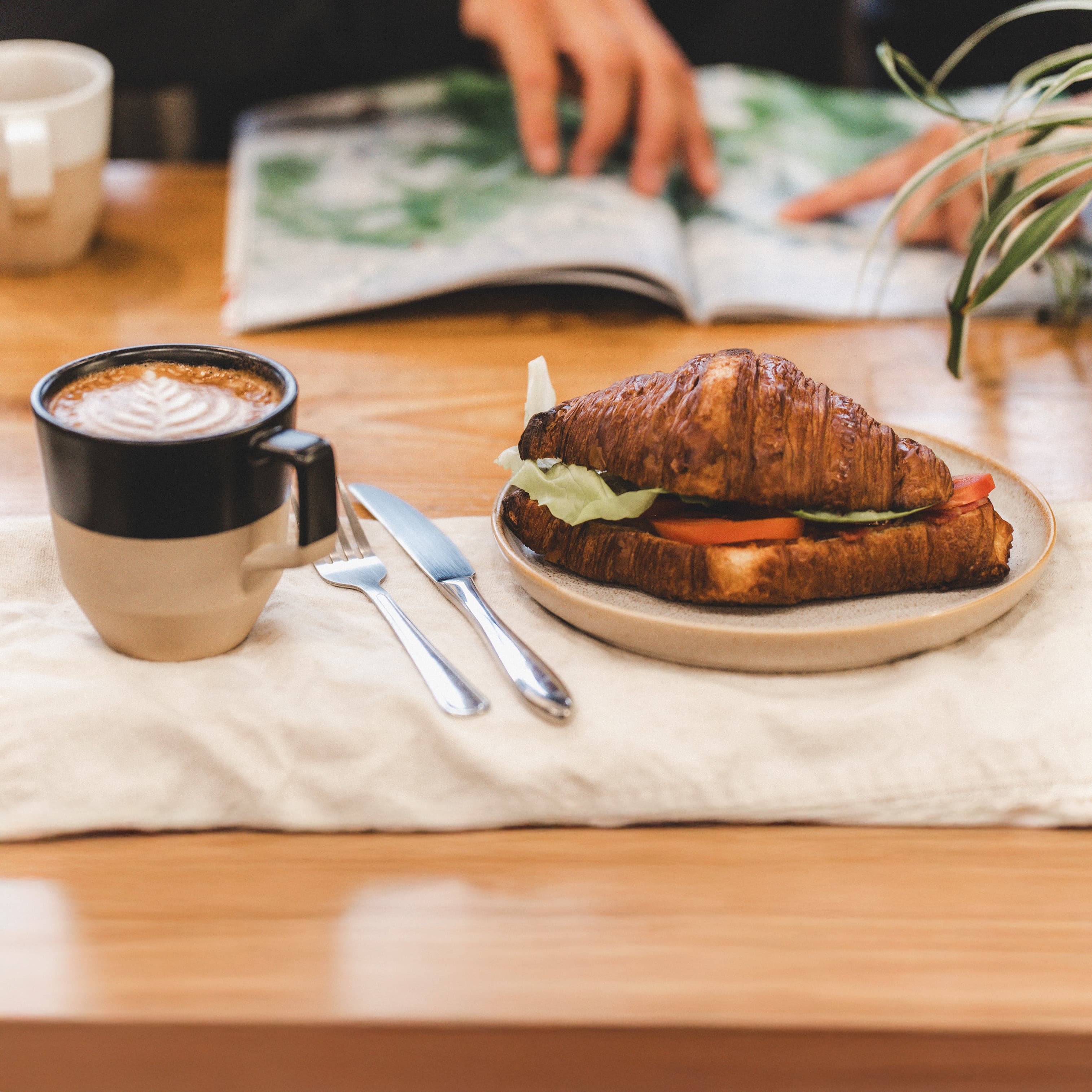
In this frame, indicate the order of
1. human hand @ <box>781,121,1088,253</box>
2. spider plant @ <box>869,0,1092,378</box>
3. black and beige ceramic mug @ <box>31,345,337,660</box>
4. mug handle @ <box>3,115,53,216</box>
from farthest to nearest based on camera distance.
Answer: human hand @ <box>781,121,1088,253</box> → mug handle @ <box>3,115,53,216</box> → spider plant @ <box>869,0,1092,378</box> → black and beige ceramic mug @ <box>31,345,337,660</box>

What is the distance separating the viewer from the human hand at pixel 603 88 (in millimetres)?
1539

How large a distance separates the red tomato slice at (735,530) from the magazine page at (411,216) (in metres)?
0.65

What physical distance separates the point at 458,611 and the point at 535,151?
3.12 ft

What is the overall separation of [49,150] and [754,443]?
994 mm

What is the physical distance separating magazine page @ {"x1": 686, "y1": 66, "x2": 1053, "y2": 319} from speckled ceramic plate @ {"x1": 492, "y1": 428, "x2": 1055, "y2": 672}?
1.83ft

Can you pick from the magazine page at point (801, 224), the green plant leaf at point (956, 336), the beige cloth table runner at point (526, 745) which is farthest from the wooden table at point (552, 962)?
the magazine page at point (801, 224)

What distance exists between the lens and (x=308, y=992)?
20.9 inches

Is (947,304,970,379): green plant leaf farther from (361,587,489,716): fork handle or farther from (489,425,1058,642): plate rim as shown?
(361,587,489,716): fork handle

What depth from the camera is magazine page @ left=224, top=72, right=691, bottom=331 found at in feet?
4.36

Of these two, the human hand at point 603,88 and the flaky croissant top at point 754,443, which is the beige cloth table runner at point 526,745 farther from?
the human hand at point 603,88

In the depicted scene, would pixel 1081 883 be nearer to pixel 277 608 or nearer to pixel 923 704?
pixel 923 704

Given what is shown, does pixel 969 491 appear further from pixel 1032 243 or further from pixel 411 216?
pixel 411 216

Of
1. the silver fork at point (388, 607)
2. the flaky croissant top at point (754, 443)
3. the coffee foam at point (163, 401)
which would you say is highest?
the coffee foam at point (163, 401)

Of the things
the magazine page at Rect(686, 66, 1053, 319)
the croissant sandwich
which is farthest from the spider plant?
the croissant sandwich
